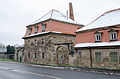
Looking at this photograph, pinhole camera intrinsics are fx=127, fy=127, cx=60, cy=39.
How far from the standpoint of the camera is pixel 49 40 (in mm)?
26906

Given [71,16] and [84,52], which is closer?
[84,52]

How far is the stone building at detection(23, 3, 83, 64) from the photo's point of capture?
25703 millimetres

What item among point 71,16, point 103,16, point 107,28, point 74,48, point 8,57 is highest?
point 71,16

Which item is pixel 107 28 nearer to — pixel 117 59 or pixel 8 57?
pixel 117 59

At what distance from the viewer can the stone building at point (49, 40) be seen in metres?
25.7

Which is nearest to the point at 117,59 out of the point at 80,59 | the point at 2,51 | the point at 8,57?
the point at 80,59

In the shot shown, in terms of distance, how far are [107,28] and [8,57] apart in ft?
122

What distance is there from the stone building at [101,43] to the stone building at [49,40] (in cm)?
252

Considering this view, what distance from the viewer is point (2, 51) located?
2507 inches

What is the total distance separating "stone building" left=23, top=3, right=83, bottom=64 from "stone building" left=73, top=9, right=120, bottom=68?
2.52m

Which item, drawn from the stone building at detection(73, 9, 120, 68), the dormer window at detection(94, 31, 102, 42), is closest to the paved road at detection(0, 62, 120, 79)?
the stone building at detection(73, 9, 120, 68)

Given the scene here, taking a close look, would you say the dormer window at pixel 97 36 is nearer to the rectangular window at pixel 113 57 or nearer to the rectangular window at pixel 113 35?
the rectangular window at pixel 113 35

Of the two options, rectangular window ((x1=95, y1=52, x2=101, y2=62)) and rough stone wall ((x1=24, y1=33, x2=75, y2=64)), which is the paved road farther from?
rough stone wall ((x1=24, y1=33, x2=75, y2=64))

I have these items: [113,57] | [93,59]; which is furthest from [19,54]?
[113,57]
